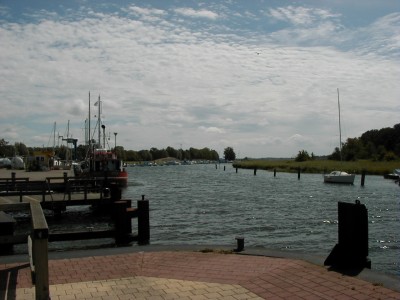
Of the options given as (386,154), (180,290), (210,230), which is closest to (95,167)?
(210,230)

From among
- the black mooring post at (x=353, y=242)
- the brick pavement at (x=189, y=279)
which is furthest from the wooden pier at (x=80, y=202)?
the black mooring post at (x=353, y=242)

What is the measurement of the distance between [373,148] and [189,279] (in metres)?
121

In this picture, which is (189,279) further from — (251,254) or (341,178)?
(341,178)

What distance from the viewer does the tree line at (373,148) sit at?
111 meters

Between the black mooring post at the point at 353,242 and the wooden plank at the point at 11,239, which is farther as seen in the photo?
the wooden plank at the point at 11,239

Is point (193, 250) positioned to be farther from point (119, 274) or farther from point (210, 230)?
point (210, 230)

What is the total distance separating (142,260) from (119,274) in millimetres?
1090

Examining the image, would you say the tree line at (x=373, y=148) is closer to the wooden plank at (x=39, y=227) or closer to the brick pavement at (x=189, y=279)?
the brick pavement at (x=189, y=279)

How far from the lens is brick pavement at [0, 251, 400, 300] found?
6.95 metres

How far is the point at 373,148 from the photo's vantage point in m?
120

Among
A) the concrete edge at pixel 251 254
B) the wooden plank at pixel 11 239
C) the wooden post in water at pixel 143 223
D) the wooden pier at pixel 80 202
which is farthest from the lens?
the wooden post in water at pixel 143 223

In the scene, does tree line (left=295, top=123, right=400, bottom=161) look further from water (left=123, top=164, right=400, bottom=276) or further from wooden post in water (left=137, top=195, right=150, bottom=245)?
wooden post in water (left=137, top=195, right=150, bottom=245)

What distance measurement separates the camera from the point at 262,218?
25.2m

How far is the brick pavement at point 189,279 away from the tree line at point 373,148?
10194cm
